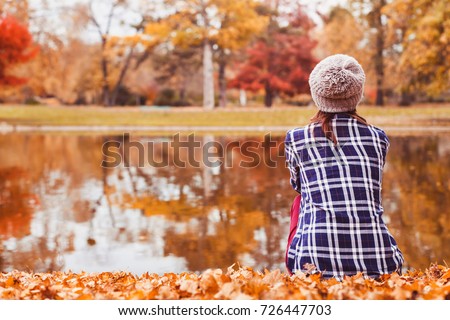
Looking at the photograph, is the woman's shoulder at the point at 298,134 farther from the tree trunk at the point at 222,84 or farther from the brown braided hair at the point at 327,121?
the tree trunk at the point at 222,84

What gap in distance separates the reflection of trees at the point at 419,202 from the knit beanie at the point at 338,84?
9.20 feet

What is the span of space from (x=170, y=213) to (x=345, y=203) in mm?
5203

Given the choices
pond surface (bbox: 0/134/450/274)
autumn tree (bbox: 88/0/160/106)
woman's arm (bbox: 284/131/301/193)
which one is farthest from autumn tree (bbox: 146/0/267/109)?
woman's arm (bbox: 284/131/301/193)

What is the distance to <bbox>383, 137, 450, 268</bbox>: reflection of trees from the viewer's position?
5941 mm

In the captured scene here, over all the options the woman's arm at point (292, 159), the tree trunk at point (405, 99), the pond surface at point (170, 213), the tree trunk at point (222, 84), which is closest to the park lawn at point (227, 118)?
the tree trunk at point (405, 99)

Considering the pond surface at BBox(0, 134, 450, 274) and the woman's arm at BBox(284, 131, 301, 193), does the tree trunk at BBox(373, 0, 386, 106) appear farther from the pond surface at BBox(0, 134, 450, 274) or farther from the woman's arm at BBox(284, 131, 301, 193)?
the woman's arm at BBox(284, 131, 301, 193)

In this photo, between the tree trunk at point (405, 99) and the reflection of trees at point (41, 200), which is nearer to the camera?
the reflection of trees at point (41, 200)

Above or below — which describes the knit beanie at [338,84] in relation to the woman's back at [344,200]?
above

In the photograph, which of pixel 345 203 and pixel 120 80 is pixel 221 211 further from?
pixel 120 80

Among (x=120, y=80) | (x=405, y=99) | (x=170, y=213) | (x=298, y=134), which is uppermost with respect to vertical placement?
(x=120, y=80)

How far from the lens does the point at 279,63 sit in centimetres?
3562

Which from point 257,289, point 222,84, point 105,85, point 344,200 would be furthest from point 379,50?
point 257,289

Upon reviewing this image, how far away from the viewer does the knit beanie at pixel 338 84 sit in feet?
9.62

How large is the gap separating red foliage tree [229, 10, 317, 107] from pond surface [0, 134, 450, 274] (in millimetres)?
20944
